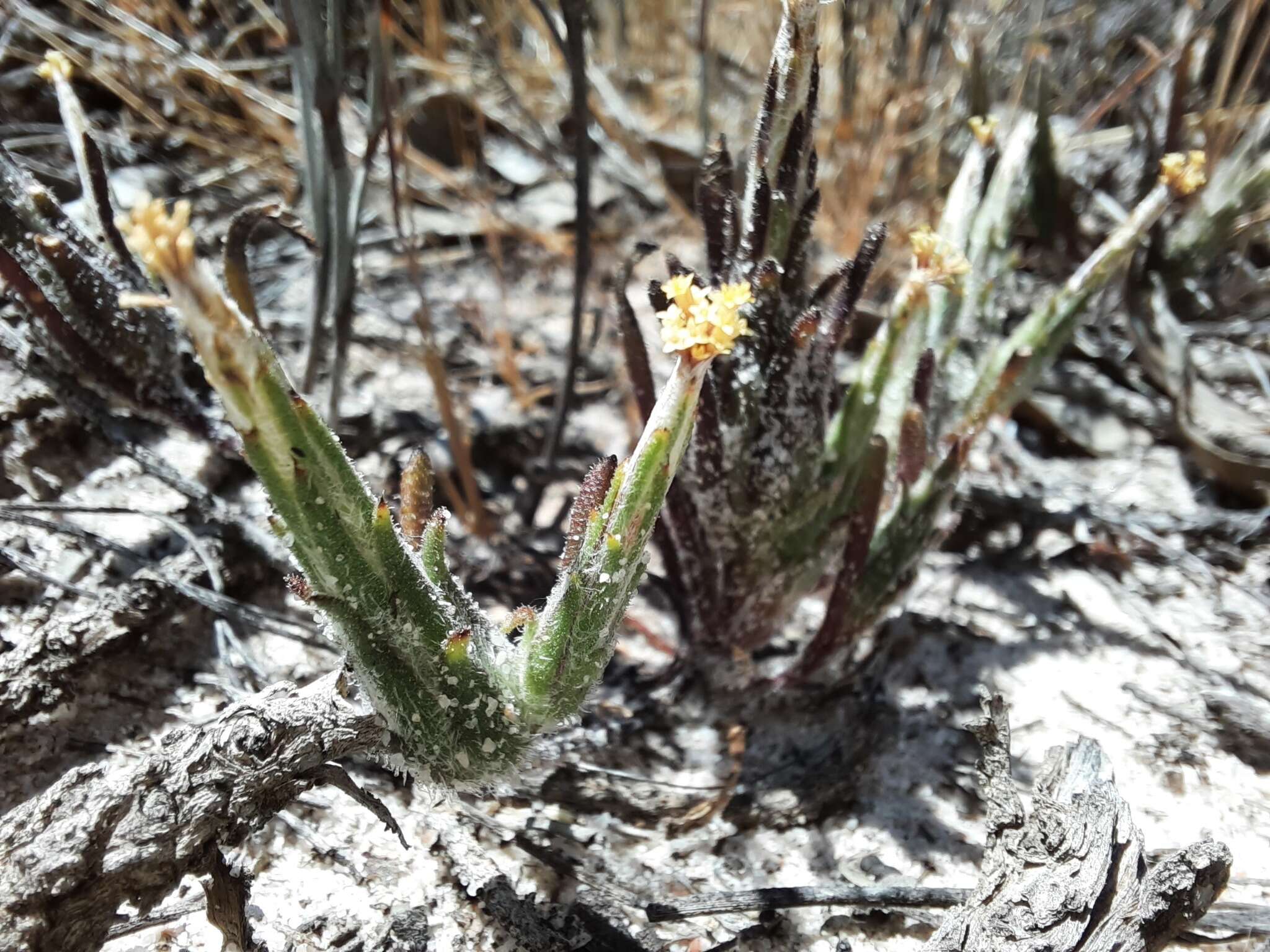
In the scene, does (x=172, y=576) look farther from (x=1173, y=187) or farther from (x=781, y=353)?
(x=1173, y=187)

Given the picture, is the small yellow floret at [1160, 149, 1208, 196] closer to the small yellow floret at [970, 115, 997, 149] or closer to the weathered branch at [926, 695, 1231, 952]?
the small yellow floret at [970, 115, 997, 149]

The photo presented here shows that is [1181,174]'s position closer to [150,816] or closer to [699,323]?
[699,323]

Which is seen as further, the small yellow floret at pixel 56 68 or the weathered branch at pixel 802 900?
the small yellow floret at pixel 56 68

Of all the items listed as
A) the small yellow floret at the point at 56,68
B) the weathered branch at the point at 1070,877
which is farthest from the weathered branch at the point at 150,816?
the small yellow floret at the point at 56,68

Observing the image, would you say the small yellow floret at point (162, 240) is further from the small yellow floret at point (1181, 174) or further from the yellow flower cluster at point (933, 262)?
the small yellow floret at point (1181, 174)

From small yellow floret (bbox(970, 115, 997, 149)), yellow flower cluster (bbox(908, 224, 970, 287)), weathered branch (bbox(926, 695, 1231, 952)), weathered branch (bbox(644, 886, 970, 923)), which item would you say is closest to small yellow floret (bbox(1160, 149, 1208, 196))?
small yellow floret (bbox(970, 115, 997, 149))

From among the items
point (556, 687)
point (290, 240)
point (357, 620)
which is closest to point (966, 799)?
point (556, 687)
